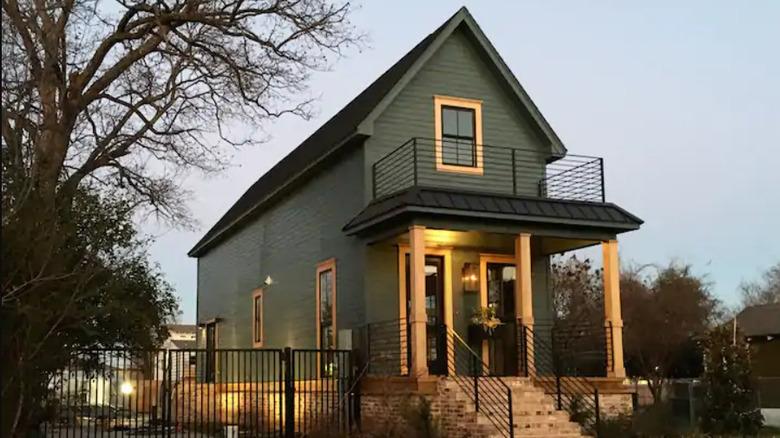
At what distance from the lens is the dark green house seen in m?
17.8

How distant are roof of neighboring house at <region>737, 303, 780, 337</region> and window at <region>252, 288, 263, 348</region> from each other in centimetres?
1985

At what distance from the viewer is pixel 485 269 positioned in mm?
20328

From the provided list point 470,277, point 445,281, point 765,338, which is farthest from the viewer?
point 765,338

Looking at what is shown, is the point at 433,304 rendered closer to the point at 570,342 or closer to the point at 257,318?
the point at 570,342

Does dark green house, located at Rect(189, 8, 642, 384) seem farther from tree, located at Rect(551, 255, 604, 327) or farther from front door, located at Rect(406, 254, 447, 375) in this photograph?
tree, located at Rect(551, 255, 604, 327)

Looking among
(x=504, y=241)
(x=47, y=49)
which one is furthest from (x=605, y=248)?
(x=47, y=49)

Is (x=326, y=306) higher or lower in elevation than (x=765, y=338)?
higher

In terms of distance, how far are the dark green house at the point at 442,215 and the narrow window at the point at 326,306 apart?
48mm

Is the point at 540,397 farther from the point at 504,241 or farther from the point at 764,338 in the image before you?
the point at 764,338

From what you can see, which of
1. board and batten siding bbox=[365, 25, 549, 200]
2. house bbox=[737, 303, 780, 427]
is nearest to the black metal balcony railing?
board and batten siding bbox=[365, 25, 549, 200]

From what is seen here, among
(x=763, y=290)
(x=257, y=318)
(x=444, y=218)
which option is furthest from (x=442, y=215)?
(x=763, y=290)

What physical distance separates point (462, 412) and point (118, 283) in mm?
6486

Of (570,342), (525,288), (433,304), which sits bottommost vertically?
(570,342)

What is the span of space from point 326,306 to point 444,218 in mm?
5189
